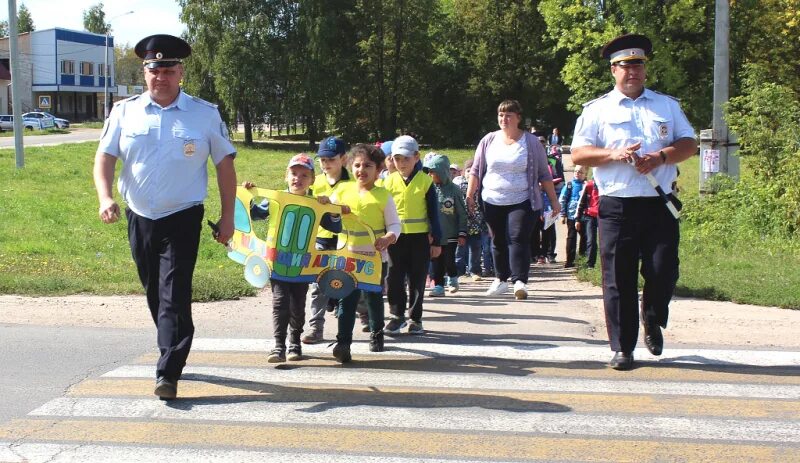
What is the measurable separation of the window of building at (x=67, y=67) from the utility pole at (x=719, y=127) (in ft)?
274

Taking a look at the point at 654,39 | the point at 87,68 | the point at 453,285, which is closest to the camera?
the point at 453,285

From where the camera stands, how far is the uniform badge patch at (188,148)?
588 cm

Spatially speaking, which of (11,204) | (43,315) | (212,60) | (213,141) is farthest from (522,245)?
(212,60)

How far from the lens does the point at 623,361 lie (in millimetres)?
6613

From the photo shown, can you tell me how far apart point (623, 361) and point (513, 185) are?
290 centimetres

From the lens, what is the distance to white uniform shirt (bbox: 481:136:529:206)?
29.9 ft

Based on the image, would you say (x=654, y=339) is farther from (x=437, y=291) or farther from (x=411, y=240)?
(x=437, y=291)

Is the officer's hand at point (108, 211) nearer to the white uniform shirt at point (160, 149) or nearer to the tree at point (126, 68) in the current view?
the white uniform shirt at point (160, 149)

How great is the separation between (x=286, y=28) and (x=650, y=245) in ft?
164

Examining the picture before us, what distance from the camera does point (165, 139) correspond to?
5867mm

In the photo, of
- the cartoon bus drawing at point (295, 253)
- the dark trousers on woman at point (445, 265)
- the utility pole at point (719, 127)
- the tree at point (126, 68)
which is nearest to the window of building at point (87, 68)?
the tree at point (126, 68)

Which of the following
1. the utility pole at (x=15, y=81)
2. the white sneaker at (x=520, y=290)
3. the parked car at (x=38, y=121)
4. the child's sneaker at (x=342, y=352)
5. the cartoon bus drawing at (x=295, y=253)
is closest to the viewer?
the cartoon bus drawing at (x=295, y=253)

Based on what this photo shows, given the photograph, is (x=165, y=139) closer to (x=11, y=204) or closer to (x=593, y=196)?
(x=593, y=196)

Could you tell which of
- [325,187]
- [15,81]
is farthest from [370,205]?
[15,81]
